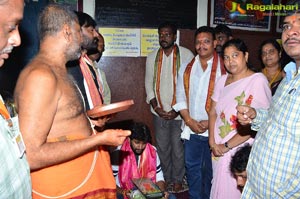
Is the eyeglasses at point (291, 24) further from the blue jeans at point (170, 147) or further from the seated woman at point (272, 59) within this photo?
the blue jeans at point (170, 147)

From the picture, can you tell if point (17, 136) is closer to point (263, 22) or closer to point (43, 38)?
point (43, 38)

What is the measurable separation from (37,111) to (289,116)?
1.17 m

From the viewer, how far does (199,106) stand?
3014mm

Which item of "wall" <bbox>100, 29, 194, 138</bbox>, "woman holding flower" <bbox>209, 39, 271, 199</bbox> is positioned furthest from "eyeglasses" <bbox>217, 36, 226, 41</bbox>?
"woman holding flower" <bbox>209, 39, 271, 199</bbox>

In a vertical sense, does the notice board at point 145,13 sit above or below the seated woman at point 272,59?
above

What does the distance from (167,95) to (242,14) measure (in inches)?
70.4

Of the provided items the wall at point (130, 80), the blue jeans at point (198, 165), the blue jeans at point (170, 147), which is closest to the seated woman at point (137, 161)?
the blue jeans at point (198, 165)

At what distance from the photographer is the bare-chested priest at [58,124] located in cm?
137

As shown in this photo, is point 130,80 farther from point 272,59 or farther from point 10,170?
point 10,170

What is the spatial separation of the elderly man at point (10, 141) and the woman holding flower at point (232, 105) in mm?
1747

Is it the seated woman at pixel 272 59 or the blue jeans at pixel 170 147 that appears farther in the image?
the blue jeans at pixel 170 147

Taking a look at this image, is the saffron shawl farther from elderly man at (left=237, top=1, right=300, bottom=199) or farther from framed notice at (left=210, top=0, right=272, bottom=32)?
elderly man at (left=237, top=1, right=300, bottom=199)

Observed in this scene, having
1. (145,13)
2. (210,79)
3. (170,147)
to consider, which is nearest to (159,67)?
(145,13)

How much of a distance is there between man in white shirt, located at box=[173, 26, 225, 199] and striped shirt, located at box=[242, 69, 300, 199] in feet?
4.35
